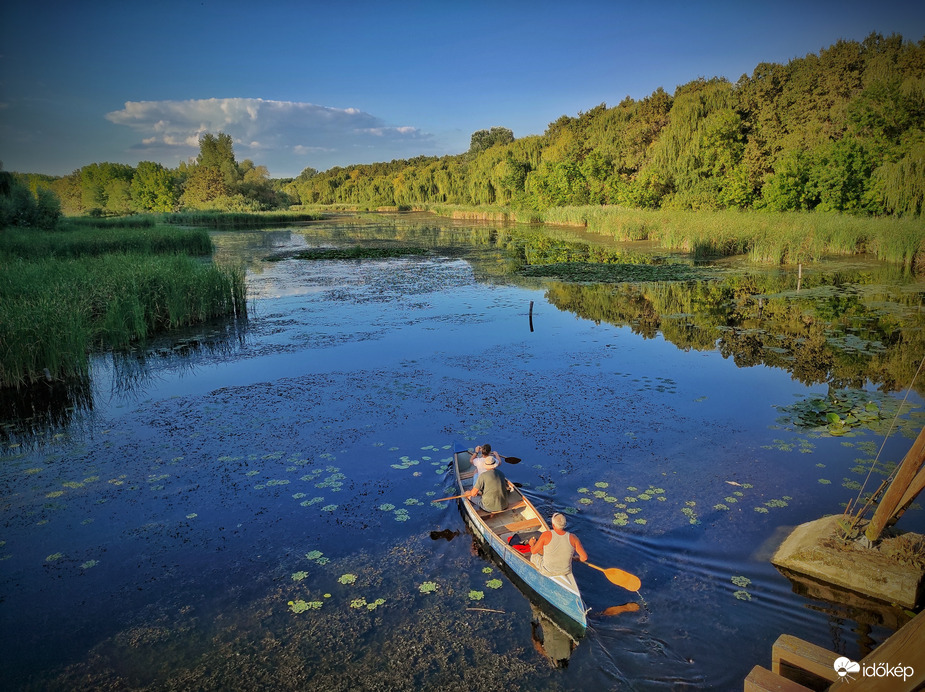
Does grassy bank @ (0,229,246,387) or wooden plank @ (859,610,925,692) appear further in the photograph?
grassy bank @ (0,229,246,387)

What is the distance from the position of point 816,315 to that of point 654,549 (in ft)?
46.8

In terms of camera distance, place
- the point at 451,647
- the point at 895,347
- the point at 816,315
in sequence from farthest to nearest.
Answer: the point at 816,315 < the point at 895,347 < the point at 451,647

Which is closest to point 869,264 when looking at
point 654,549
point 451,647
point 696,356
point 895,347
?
point 895,347

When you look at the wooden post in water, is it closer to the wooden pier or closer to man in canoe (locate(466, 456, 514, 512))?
the wooden pier

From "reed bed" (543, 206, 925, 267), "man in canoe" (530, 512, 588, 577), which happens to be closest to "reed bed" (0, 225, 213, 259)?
"man in canoe" (530, 512, 588, 577)

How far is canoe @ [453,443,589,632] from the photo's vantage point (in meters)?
5.14

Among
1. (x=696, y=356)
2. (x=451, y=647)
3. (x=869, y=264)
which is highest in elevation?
(x=869, y=264)

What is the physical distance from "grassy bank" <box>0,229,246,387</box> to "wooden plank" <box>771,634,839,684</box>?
1447 centimetres

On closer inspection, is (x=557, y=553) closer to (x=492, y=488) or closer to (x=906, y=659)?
(x=492, y=488)

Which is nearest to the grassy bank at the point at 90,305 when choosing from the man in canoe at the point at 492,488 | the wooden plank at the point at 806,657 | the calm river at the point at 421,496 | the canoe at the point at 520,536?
the calm river at the point at 421,496

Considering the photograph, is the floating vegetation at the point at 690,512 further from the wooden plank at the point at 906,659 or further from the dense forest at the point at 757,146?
the dense forest at the point at 757,146

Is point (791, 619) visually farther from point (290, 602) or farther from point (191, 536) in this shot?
point (191, 536)

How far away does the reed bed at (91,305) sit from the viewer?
12.1 metres

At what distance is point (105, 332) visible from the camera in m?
→ 15.2
